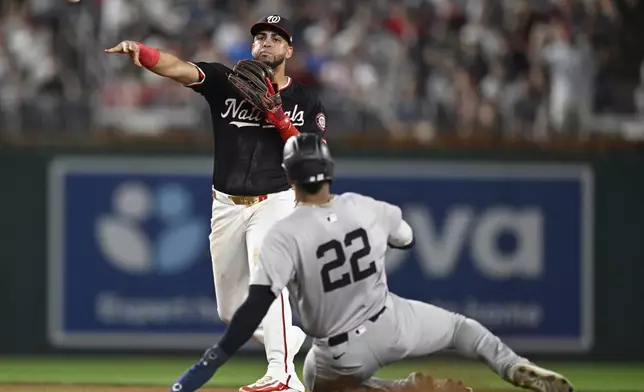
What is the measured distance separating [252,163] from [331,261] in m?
1.63

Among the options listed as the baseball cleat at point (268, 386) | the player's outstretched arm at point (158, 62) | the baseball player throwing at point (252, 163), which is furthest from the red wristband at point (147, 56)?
the baseball cleat at point (268, 386)

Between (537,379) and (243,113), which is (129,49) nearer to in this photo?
(243,113)

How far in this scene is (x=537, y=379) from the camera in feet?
19.4

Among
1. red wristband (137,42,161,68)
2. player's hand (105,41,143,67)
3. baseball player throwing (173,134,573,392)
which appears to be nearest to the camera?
baseball player throwing (173,134,573,392)

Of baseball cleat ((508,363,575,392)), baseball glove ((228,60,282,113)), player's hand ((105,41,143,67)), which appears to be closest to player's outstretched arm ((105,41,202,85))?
player's hand ((105,41,143,67))

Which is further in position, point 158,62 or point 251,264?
point 251,264

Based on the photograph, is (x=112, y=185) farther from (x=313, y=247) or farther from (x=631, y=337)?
(x=313, y=247)

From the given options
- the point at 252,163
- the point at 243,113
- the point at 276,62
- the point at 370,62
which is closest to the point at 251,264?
the point at 252,163

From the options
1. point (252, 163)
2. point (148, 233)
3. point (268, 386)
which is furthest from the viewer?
point (148, 233)

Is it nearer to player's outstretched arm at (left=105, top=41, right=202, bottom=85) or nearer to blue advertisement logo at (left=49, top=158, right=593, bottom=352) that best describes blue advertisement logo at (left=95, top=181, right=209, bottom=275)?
blue advertisement logo at (left=49, top=158, right=593, bottom=352)

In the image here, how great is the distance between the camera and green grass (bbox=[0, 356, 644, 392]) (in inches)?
381

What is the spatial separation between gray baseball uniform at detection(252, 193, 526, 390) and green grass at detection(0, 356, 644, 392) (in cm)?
240

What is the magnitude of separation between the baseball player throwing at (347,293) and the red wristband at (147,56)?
1213 millimetres

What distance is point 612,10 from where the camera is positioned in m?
13.3
